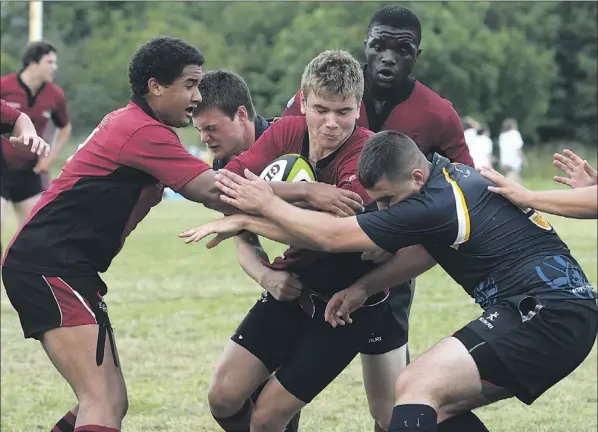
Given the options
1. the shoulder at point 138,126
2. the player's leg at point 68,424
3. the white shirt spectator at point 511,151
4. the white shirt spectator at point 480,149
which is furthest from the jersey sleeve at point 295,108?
the white shirt spectator at point 511,151

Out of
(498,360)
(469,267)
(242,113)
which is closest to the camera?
(498,360)

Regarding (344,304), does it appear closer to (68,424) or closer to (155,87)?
(155,87)

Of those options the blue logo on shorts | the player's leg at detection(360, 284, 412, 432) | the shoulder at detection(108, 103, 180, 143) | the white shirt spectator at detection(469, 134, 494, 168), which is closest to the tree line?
the white shirt spectator at detection(469, 134, 494, 168)

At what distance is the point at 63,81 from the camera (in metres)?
49.7

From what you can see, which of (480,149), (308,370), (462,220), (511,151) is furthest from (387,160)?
(511,151)

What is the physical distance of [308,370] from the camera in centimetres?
516

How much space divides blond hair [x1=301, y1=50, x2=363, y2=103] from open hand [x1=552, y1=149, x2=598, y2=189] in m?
1.01

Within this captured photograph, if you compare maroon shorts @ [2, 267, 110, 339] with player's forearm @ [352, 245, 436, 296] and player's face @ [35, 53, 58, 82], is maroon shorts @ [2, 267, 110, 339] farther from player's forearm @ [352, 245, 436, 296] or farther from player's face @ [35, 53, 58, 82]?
player's face @ [35, 53, 58, 82]

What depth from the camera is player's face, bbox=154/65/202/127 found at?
Result: 200 inches

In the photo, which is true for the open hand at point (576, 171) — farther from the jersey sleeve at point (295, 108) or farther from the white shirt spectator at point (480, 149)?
the white shirt spectator at point (480, 149)

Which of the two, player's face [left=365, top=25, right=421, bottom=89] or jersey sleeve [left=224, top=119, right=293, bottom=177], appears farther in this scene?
player's face [left=365, top=25, right=421, bottom=89]

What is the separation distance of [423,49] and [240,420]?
4136cm

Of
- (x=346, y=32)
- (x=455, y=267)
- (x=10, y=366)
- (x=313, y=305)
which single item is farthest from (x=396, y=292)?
(x=346, y=32)

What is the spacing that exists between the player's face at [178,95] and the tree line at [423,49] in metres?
40.5
